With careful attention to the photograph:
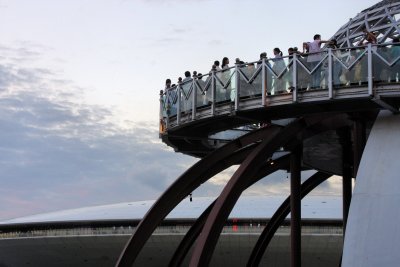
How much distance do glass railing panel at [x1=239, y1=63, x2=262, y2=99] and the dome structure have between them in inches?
135

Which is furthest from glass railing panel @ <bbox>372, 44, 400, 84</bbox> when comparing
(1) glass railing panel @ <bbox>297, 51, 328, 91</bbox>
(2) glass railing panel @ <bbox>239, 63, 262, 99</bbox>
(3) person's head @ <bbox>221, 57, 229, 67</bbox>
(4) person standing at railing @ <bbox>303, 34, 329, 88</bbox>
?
(3) person's head @ <bbox>221, 57, 229, 67</bbox>

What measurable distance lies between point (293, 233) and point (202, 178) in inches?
148

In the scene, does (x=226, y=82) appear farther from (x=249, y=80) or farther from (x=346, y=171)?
(x=346, y=171)

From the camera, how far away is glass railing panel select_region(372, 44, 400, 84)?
17.7 meters

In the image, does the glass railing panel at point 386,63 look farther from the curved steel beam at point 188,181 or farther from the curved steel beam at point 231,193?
the curved steel beam at point 188,181

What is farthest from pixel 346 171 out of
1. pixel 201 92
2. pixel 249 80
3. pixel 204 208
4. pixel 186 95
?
pixel 204 208

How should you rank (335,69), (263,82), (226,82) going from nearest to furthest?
1. (335,69)
2. (263,82)
3. (226,82)

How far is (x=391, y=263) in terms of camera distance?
15.4 m

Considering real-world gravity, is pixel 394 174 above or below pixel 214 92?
below

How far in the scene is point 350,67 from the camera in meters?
18.1

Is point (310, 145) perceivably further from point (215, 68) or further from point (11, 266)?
point (11, 266)

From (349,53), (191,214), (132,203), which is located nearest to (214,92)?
(349,53)

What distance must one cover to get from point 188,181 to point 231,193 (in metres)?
4.04

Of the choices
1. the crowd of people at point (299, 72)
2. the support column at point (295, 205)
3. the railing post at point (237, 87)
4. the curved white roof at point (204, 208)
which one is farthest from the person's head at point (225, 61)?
the curved white roof at point (204, 208)
